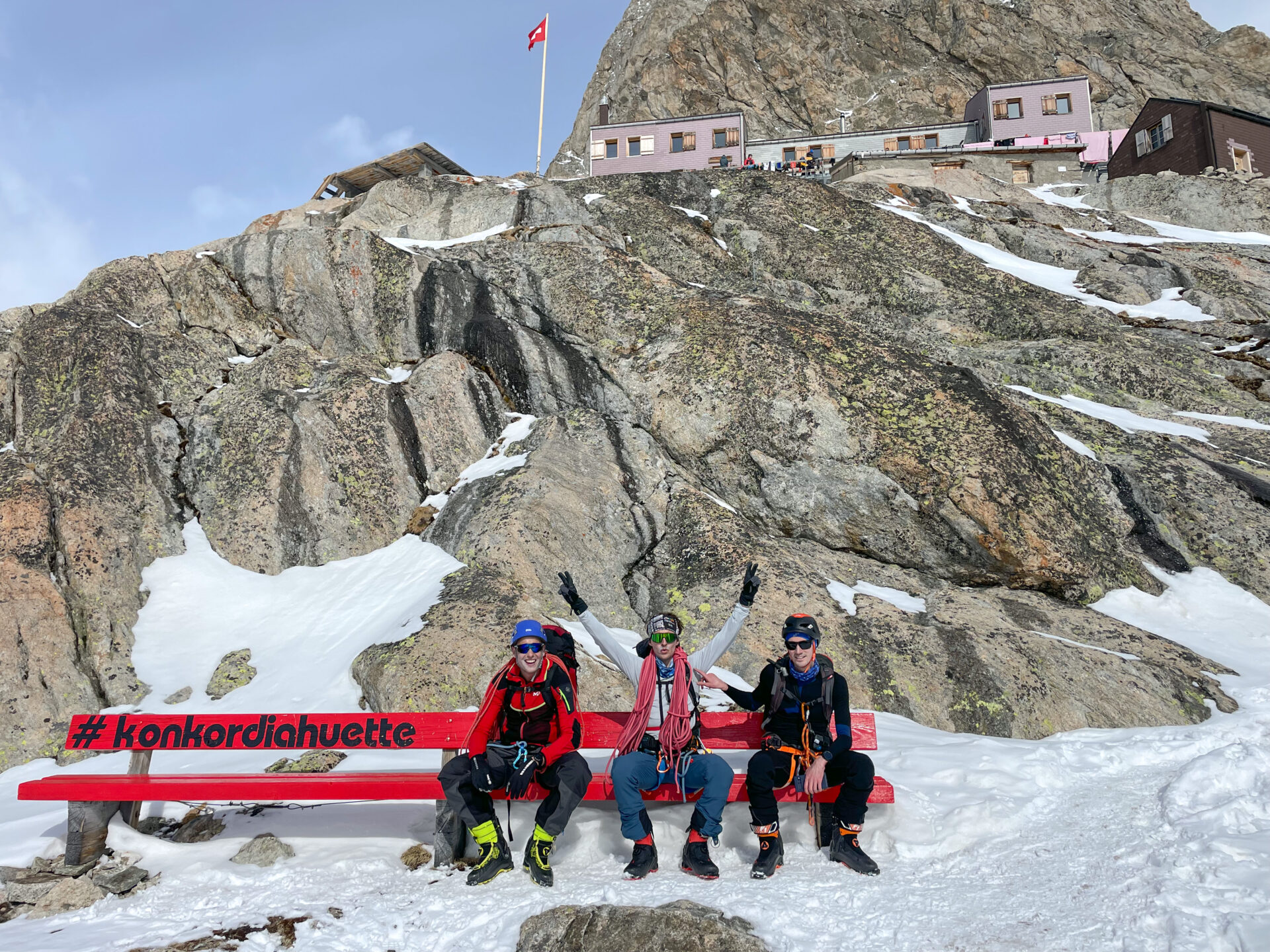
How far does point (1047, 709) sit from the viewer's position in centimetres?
1081

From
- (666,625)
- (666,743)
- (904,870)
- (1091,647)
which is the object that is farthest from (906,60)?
(904,870)

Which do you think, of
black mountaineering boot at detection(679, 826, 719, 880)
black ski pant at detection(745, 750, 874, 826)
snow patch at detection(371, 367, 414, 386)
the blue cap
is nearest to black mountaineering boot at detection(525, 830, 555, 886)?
black mountaineering boot at detection(679, 826, 719, 880)

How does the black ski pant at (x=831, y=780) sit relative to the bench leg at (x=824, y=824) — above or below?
above

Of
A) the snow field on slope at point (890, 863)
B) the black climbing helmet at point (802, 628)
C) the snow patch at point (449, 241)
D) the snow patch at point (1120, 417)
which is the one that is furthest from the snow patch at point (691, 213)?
the black climbing helmet at point (802, 628)

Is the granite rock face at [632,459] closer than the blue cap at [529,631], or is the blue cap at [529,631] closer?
the blue cap at [529,631]

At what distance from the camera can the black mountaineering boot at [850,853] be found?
609cm

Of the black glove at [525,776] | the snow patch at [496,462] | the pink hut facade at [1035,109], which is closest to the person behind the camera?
the black glove at [525,776]

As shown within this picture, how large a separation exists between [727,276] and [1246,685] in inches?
685

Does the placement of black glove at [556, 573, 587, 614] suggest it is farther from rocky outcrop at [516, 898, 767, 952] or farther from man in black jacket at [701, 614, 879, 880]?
rocky outcrop at [516, 898, 767, 952]

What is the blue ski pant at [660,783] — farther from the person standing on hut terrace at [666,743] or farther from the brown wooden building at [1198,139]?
the brown wooden building at [1198,139]

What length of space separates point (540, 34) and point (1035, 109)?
34.9 m

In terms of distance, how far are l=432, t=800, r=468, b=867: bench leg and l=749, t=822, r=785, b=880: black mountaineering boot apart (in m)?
2.58

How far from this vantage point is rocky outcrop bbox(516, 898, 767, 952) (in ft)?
16.3

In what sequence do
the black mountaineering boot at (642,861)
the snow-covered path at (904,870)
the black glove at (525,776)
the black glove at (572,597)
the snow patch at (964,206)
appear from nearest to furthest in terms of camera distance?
1. the snow-covered path at (904,870)
2. the black mountaineering boot at (642,861)
3. the black glove at (525,776)
4. the black glove at (572,597)
5. the snow patch at (964,206)
